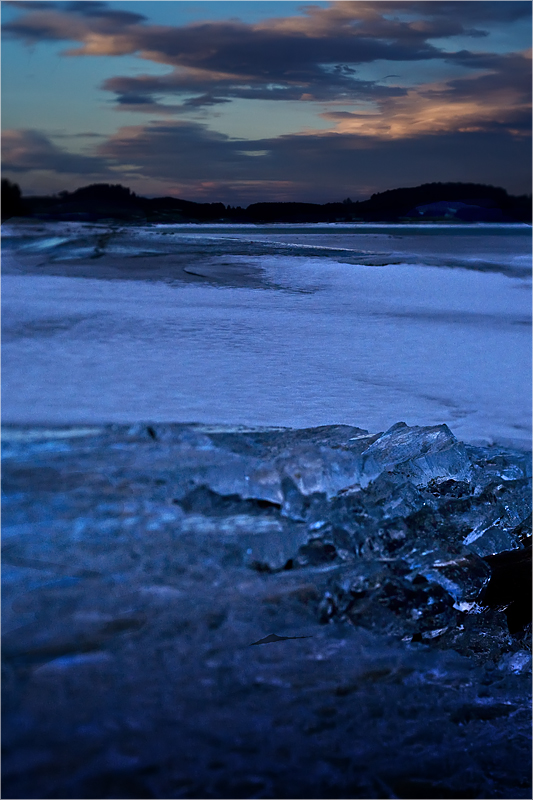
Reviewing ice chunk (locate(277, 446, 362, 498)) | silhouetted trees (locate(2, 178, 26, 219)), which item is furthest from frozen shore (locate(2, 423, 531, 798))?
silhouetted trees (locate(2, 178, 26, 219))

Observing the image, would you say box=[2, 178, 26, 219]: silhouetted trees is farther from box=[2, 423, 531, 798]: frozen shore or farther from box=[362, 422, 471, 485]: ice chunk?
box=[362, 422, 471, 485]: ice chunk

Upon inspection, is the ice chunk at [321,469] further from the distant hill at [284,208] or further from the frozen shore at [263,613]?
the distant hill at [284,208]

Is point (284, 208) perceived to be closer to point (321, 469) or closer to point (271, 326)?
point (271, 326)

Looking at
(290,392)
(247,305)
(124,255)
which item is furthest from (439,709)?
(124,255)

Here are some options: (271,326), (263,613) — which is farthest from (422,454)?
(263,613)

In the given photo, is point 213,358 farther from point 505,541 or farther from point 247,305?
point 505,541
